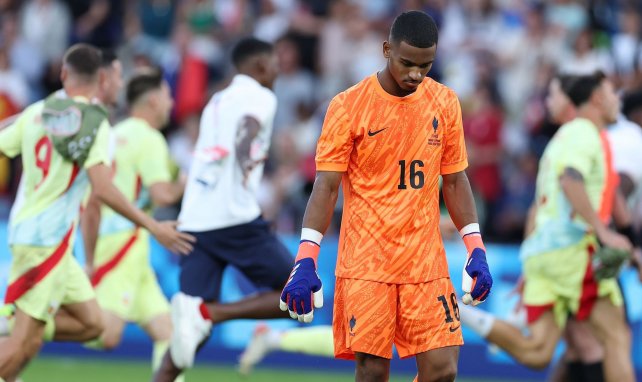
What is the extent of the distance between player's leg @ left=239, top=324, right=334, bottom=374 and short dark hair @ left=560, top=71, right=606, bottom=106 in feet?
9.05

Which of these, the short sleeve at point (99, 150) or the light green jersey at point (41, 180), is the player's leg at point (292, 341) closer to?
the light green jersey at point (41, 180)

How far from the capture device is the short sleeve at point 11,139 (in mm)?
8977

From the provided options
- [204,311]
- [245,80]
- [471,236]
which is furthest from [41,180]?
[471,236]

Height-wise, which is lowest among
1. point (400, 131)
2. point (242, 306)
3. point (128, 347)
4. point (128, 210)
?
point (128, 347)

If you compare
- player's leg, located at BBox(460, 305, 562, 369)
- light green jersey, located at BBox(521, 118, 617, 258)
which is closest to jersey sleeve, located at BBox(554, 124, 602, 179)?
light green jersey, located at BBox(521, 118, 617, 258)

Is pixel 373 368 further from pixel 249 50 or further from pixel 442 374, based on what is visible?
pixel 249 50

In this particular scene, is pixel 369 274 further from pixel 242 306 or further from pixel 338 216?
pixel 338 216

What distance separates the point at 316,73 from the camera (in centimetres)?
1738

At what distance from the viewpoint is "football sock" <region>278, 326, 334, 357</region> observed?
10.6 m

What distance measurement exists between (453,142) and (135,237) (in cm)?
423

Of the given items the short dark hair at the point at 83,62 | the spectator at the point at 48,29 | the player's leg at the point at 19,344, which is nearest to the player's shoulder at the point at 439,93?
the short dark hair at the point at 83,62

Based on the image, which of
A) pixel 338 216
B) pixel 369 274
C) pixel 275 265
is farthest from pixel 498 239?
pixel 369 274

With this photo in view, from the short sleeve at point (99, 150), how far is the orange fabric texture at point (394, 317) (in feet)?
7.76

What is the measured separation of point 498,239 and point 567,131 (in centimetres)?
532
